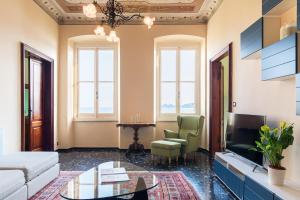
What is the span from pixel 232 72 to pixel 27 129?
4.21m

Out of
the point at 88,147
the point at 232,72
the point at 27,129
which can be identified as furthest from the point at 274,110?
the point at 88,147

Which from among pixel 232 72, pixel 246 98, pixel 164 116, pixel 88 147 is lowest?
pixel 88 147

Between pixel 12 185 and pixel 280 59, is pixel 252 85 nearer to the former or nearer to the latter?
pixel 280 59

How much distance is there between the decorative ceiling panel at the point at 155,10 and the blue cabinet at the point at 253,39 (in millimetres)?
2401

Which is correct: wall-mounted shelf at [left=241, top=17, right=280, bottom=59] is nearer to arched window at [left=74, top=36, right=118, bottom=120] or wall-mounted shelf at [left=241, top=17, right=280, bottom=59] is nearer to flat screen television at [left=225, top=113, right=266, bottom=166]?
flat screen television at [left=225, top=113, right=266, bottom=166]

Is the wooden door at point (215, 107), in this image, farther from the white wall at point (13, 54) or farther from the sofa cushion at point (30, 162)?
the white wall at point (13, 54)

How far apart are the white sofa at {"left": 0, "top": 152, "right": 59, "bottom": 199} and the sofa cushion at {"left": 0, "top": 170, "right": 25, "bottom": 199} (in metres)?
0.17

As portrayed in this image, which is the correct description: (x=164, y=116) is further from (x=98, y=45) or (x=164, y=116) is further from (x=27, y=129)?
(x=27, y=129)

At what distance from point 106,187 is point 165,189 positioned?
4.24 feet

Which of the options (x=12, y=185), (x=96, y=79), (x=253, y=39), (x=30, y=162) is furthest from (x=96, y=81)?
(x=253, y=39)

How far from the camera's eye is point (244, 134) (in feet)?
11.0

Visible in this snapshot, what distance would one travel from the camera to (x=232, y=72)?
4488mm

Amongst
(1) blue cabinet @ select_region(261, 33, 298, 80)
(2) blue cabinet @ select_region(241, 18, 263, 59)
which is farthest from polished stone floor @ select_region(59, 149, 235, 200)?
(2) blue cabinet @ select_region(241, 18, 263, 59)

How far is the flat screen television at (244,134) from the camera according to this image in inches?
120
